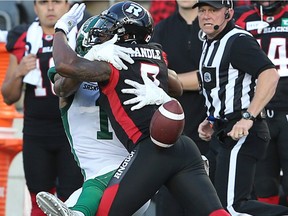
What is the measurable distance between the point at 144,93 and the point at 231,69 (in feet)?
3.95

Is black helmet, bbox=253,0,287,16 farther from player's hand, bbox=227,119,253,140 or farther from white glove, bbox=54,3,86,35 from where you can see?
white glove, bbox=54,3,86,35

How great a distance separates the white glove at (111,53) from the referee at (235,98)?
1.14m

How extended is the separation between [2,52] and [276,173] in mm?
2387

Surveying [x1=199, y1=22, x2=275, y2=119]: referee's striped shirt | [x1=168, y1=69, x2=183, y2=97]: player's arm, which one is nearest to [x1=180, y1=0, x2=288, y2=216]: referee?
[x1=199, y1=22, x2=275, y2=119]: referee's striped shirt

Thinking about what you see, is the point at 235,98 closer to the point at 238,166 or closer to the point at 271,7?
the point at 238,166

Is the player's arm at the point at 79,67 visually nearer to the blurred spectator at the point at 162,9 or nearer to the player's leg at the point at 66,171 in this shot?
the player's leg at the point at 66,171

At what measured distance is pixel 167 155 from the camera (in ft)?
15.9

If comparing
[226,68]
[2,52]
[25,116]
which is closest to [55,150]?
[25,116]

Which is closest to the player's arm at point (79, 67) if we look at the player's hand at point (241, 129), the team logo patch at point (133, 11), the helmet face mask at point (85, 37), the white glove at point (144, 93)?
the white glove at point (144, 93)

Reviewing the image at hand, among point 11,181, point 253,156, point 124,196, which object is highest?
point 124,196

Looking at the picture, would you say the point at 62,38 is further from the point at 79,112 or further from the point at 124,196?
the point at 124,196

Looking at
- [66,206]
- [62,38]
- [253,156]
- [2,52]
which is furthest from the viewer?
[2,52]

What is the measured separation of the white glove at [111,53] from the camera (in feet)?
16.2

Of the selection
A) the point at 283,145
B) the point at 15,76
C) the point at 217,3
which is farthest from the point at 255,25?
the point at 15,76
